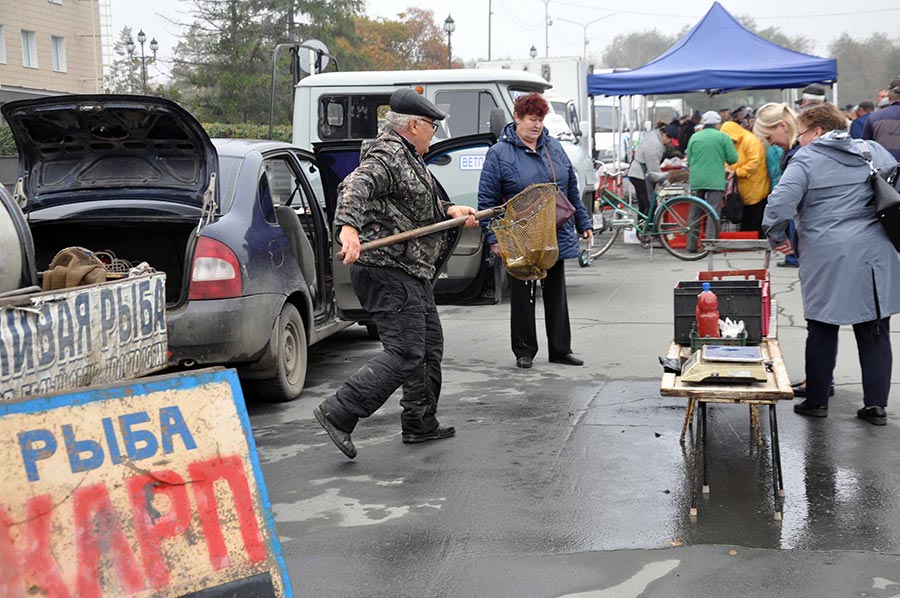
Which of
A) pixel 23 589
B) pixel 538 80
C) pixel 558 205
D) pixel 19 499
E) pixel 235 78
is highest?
pixel 235 78

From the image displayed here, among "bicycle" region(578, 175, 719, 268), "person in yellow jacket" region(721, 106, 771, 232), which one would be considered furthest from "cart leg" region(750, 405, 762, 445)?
"person in yellow jacket" region(721, 106, 771, 232)

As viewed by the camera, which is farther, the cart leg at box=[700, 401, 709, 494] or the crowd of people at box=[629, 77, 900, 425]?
the crowd of people at box=[629, 77, 900, 425]

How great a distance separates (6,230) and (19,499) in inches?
91.7

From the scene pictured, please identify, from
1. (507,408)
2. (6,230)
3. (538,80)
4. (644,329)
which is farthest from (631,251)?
(6,230)

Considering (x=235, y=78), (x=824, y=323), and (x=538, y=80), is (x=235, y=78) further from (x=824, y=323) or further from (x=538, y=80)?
(x=824, y=323)

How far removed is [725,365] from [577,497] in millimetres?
934

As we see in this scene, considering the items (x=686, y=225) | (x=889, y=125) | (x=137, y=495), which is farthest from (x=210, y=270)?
(x=686, y=225)

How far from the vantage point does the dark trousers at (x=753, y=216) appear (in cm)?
1473

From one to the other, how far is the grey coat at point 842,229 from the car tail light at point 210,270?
3.12 meters

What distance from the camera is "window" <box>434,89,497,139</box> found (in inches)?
452

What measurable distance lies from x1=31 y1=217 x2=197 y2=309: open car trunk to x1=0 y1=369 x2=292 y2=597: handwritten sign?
11.0 feet

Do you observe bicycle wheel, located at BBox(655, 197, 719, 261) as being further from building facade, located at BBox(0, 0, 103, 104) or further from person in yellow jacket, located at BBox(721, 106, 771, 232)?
building facade, located at BBox(0, 0, 103, 104)

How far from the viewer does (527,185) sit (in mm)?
7695

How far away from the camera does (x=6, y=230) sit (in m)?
4.85
